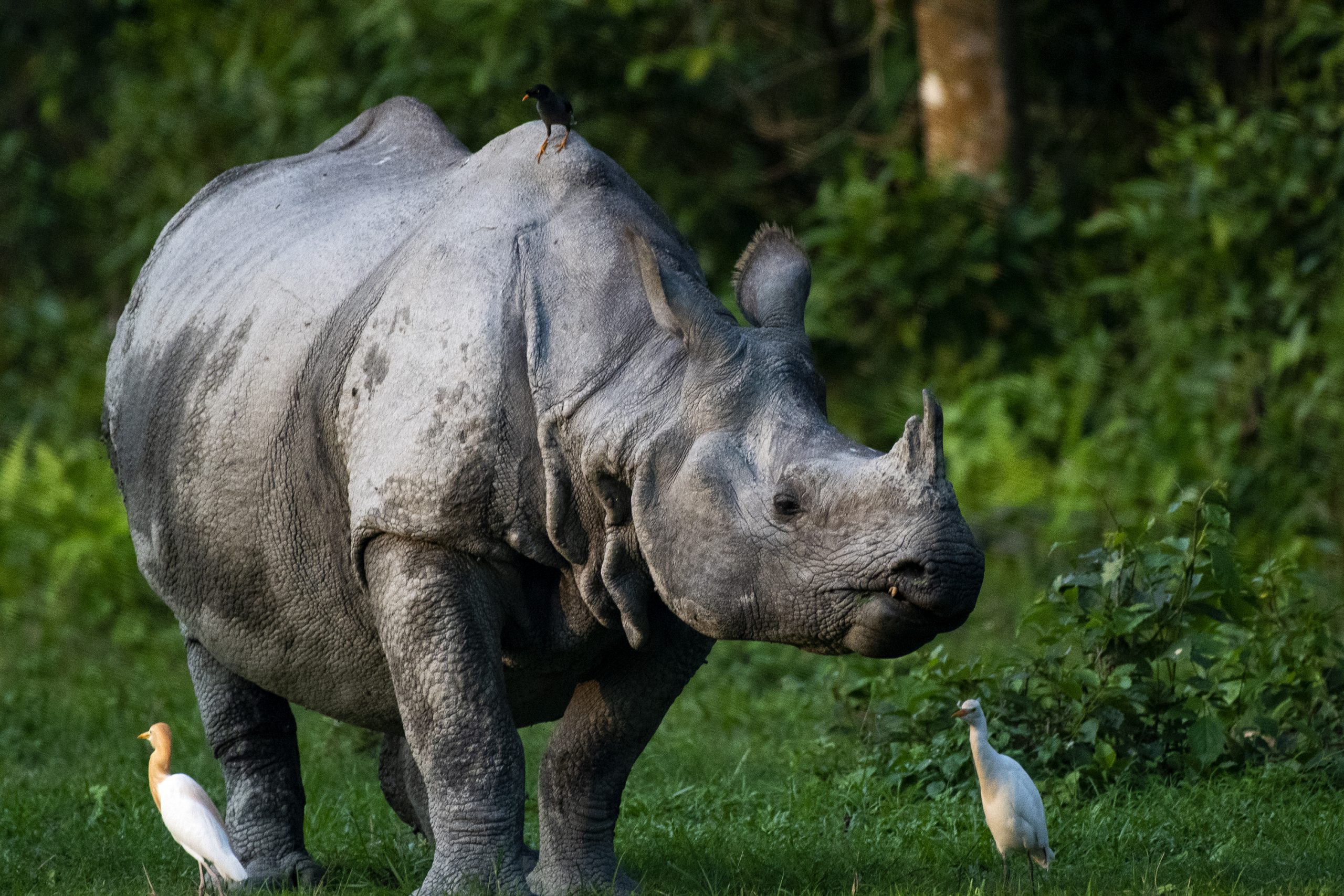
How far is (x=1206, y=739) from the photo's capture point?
576cm

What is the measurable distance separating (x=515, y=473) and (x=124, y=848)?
205cm

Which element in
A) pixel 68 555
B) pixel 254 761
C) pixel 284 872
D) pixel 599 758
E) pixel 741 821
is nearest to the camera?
pixel 599 758

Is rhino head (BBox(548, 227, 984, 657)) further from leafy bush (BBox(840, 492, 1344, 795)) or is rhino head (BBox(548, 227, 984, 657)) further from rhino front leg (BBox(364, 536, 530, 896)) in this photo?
leafy bush (BBox(840, 492, 1344, 795))

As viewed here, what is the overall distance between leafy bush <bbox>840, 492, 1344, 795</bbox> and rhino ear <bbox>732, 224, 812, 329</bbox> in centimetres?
177

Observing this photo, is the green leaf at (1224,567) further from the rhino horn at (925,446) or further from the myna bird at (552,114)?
the myna bird at (552,114)

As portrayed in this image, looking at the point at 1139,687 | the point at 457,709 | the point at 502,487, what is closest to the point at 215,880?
the point at 457,709

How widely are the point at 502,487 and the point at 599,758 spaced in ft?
3.00

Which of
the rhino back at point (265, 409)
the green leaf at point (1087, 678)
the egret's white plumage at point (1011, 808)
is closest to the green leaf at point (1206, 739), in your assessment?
the green leaf at point (1087, 678)

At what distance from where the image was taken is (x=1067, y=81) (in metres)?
12.1

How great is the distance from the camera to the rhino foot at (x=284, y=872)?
197 inches

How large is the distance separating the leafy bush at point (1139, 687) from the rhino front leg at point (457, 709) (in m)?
2.00

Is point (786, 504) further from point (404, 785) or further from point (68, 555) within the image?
point (68, 555)

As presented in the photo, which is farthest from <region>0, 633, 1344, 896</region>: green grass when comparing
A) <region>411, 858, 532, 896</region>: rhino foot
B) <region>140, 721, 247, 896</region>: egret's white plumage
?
<region>411, 858, 532, 896</region>: rhino foot

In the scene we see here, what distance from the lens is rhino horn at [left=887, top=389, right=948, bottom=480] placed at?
148 inches
